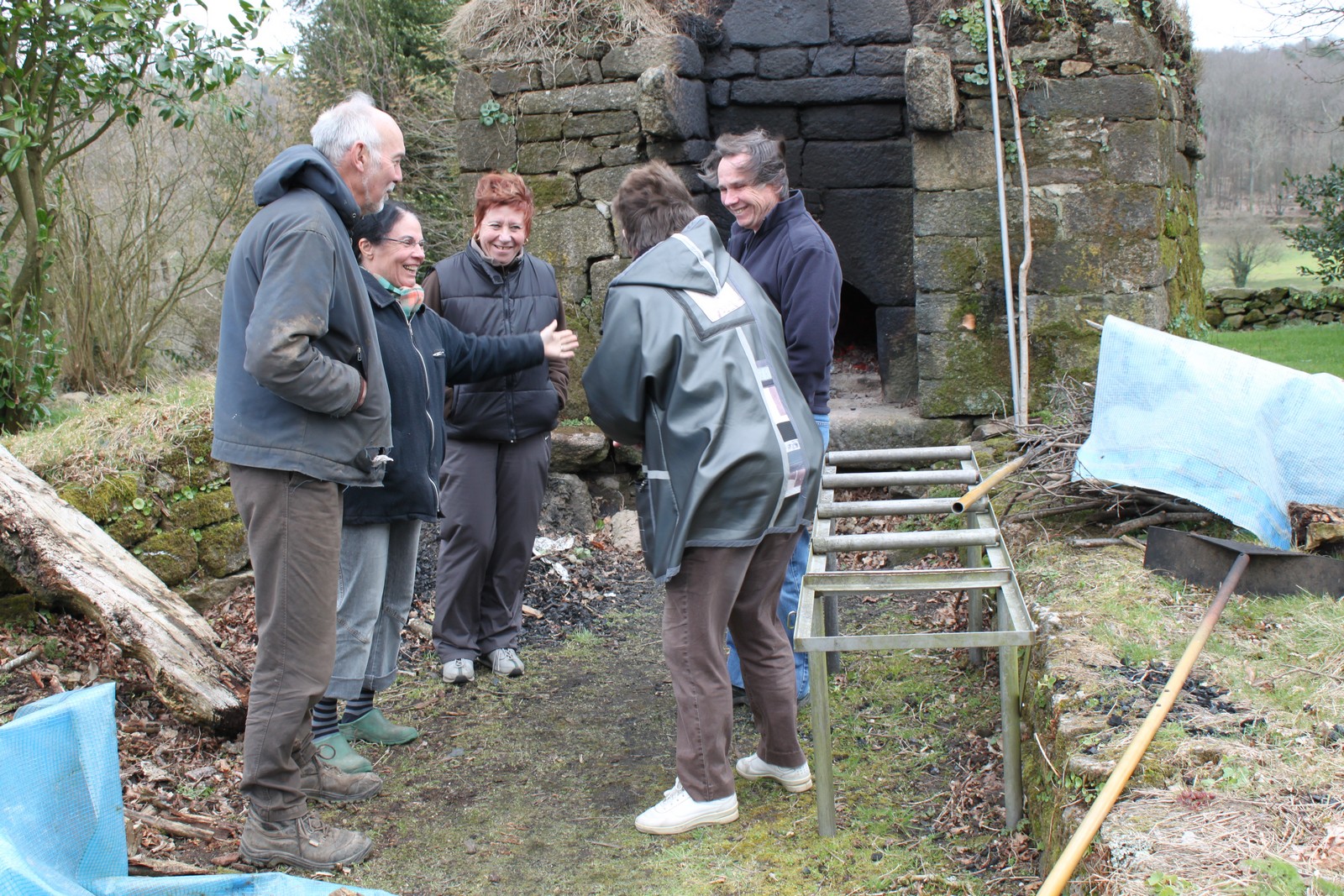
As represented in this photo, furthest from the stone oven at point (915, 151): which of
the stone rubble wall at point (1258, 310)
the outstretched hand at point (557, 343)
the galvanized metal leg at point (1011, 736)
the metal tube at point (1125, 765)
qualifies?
the stone rubble wall at point (1258, 310)

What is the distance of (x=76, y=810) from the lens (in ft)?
8.14

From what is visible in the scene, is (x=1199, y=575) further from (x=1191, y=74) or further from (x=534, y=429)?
(x=1191, y=74)

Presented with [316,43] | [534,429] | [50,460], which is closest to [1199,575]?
[534,429]

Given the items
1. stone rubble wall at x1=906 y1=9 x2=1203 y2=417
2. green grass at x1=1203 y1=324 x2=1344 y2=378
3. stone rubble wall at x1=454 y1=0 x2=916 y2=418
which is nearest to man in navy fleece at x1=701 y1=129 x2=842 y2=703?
stone rubble wall at x1=906 y1=9 x2=1203 y2=417

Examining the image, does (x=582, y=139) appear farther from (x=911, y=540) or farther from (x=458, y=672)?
(x=911, y=540)

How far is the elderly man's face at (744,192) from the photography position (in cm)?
373

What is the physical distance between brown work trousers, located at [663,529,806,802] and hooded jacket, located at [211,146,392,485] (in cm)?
101

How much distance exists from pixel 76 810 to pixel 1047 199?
5622 mm

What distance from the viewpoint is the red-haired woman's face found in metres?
4.31

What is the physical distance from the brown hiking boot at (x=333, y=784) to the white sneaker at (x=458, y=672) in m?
0.90

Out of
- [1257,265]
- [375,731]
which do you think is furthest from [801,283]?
[1257,265]

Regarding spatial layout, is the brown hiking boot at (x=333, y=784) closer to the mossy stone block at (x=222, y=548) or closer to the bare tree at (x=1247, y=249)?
the mossy stone block at (x=222, y=548)

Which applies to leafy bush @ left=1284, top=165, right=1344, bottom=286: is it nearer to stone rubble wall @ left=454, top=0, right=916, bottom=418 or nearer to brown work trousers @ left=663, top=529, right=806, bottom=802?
stone rubble wall @ left=454, top=0, right=916, bottom=418

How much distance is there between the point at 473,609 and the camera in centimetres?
452
